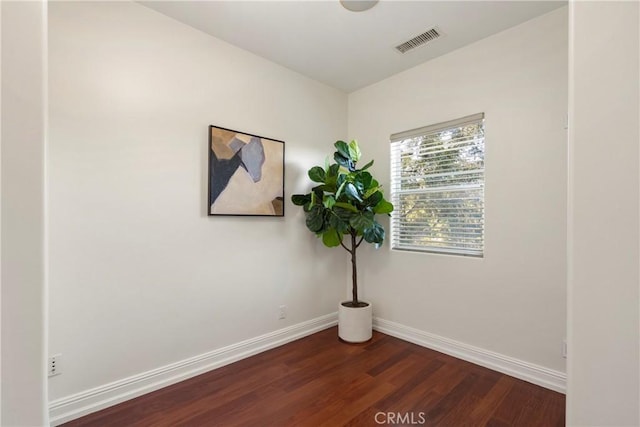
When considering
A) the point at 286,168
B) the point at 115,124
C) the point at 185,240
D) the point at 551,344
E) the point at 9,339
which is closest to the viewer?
the point at 9,339

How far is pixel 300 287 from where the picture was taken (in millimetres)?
2941

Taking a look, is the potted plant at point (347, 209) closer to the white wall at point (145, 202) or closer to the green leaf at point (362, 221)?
the green leaf at point (362, 221)

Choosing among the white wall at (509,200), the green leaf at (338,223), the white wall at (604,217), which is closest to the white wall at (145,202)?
the green leaf at (338,223)

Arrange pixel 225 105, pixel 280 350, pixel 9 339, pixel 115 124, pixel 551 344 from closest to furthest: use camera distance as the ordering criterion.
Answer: pixel 9 339, pixel 115 124, pixel 551 344, pixel 225 105, pixel 280 350

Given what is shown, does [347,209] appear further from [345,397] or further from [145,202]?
[145,202]

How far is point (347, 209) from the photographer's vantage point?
268cm

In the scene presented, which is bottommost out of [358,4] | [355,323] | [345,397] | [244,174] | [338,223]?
[345,397]

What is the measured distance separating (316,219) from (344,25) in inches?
63.8

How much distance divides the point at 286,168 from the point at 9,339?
239cm

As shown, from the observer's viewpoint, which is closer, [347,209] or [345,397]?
[345,397]

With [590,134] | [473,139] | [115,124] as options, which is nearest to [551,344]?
[473,139]

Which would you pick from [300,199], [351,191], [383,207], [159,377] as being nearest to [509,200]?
[383,207]

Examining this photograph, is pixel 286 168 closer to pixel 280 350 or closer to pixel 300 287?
pixel 300 287

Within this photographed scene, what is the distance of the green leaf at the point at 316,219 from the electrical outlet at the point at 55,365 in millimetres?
1947
